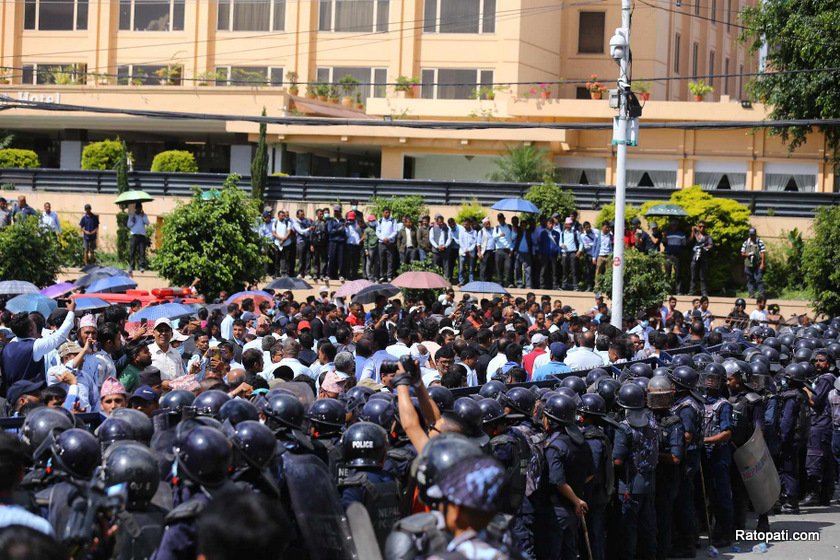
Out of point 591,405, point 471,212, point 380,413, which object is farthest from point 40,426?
point 471,212

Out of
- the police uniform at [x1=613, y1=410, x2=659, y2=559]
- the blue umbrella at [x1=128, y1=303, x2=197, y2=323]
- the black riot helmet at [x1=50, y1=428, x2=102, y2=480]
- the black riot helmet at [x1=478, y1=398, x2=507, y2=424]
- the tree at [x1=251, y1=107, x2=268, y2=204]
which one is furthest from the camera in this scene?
the tree at [x1=251, y1=107, x2=268, y2=204]

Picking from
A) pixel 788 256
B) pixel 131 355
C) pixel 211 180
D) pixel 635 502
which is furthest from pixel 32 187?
pixel 635 502

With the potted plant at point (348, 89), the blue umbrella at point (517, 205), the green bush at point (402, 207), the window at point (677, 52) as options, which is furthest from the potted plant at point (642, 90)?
the blue umbrella at point (517, 205)

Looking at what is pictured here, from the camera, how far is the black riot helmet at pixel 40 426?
705 centimetres

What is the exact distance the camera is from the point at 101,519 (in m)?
5.86

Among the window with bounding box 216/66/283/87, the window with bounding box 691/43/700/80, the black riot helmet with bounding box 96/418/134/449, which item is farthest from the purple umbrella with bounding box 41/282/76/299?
the window with bounding box 691/43/700/80

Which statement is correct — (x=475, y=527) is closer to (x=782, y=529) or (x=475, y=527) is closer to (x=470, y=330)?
(x=782, y=529)

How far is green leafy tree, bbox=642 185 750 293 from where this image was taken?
28688 millimetres

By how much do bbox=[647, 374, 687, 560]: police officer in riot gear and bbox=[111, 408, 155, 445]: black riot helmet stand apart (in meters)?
5.33

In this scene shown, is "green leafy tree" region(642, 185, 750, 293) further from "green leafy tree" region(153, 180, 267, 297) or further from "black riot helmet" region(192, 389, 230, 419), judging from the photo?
"black riot helmet" region(192, 389, 230, 419)

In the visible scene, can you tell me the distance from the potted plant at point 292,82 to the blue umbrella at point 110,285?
66.0 feet

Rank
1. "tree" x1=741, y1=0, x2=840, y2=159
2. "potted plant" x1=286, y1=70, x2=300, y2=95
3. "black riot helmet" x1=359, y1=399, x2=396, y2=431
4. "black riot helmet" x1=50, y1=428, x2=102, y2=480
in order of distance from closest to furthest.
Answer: "black riot helmet" x1=50, y1=428, x2=102, y2=480, "black riot helmet" x1=359, y1=399, x2=396, y2=431, "tree" x1=741, y1=0, x2=840, y2=159, "potted plant" x1=286, y1=70, x2=300, y2=95

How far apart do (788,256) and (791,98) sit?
5842 mm

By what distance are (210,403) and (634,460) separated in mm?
4227
